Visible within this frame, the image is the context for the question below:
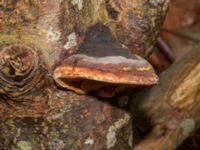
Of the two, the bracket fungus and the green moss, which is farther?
the green moss

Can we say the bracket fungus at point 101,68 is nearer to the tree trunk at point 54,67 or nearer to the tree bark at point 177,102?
the tree trunk at point 54,67

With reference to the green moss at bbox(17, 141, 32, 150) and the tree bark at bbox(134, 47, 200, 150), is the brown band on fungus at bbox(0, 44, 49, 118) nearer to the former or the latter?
the green moss at bbox(17, 141, 32, 150)

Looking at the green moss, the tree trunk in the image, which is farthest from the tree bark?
the green moss

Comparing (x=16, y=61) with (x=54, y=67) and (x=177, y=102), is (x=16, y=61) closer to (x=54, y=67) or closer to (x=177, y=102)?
(x=54, y=67)

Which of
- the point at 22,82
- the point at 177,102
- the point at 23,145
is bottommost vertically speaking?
the point at 177,102

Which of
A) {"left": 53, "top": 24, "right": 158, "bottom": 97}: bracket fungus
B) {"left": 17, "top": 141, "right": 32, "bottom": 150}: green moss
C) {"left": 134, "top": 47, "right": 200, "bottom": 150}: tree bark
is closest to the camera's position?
{"left": 53, "top": 24, "right": 158, "bottom": 97}: bracket fungus

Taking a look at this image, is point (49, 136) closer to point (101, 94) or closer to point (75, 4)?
point (101, 94)

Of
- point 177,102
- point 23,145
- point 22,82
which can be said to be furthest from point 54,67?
point 177,102
